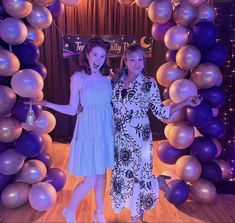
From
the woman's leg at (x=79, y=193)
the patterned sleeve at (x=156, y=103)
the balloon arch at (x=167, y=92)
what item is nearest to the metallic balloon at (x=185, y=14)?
the balloon arch at (x=167, y=92)

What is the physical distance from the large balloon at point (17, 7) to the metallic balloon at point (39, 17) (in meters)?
0.08

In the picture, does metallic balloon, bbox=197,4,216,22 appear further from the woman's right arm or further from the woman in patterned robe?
the woman's right arm

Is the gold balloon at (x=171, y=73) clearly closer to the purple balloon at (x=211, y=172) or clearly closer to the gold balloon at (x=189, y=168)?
the gold balloon at (x=189, y=168)

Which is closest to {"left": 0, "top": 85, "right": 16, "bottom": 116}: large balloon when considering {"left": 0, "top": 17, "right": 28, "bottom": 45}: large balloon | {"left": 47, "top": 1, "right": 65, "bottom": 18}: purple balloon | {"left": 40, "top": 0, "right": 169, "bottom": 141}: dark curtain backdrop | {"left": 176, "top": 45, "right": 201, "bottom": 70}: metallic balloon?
{"left": 0, "top": 17, "right": 28, "bottom": 45}: large balloon

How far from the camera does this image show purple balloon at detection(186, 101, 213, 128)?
255 cm

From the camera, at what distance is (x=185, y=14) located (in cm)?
262

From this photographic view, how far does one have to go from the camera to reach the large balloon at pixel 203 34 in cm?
255

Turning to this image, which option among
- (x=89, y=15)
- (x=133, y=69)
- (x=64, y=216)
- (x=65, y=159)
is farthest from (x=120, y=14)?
(x=64, y=216)

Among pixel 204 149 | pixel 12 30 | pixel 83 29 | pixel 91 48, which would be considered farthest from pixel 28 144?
pixel 83 29

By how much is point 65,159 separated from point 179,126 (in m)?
1.93

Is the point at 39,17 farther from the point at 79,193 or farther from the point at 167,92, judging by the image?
the point at 79,193

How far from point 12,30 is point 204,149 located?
5.97 feet

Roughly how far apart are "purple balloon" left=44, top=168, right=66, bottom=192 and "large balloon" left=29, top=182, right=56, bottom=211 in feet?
0.61

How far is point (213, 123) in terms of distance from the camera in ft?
8.95
